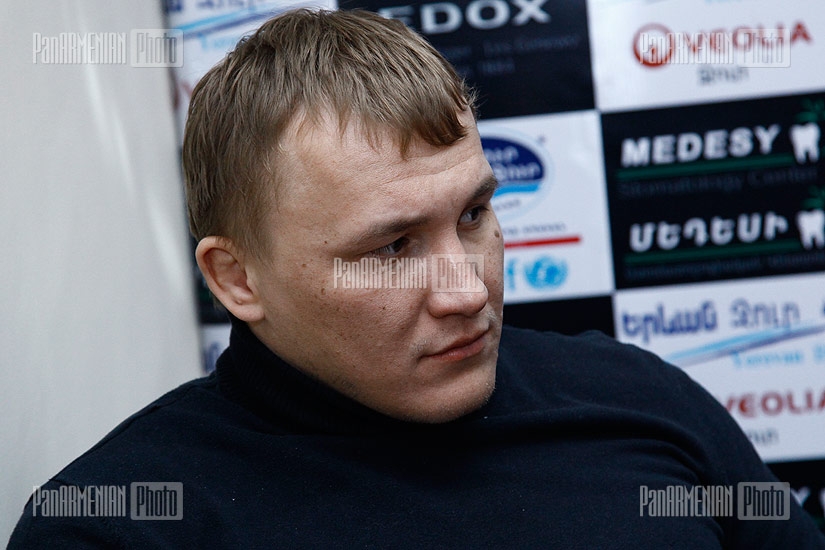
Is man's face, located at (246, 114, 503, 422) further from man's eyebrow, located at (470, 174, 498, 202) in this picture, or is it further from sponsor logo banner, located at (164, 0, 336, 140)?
sponsor logo banner, located at (164, 0, 336, 140)

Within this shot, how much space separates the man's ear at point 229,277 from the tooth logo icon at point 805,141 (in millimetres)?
1349

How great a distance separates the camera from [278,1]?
1.96 m

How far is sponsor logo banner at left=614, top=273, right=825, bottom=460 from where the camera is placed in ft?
6.30

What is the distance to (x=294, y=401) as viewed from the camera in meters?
1.06

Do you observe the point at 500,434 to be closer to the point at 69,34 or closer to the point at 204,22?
the point at 69,34

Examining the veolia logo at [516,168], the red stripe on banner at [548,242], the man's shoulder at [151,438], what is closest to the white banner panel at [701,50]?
the veolia logo at [516,168]

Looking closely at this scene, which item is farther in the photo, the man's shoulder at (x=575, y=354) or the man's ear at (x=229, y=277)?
the man's shoulder at (x=575, y=354)

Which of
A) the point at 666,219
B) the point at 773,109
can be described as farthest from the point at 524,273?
the point at 773,109

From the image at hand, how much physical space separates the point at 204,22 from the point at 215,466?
50.8 inches

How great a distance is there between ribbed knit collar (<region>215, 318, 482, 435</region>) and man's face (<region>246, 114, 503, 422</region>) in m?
0.02

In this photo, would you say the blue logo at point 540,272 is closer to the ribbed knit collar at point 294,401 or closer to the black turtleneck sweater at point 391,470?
the black turtleneck sweater at point 391,470

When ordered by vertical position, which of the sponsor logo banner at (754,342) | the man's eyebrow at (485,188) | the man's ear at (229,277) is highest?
the man's eyebrow at (485,188)

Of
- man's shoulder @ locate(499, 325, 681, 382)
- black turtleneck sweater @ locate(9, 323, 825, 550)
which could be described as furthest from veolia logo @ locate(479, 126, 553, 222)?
black turtleneck sweater @ locate(9, 323, 825, 550)

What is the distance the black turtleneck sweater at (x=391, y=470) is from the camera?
97cm
